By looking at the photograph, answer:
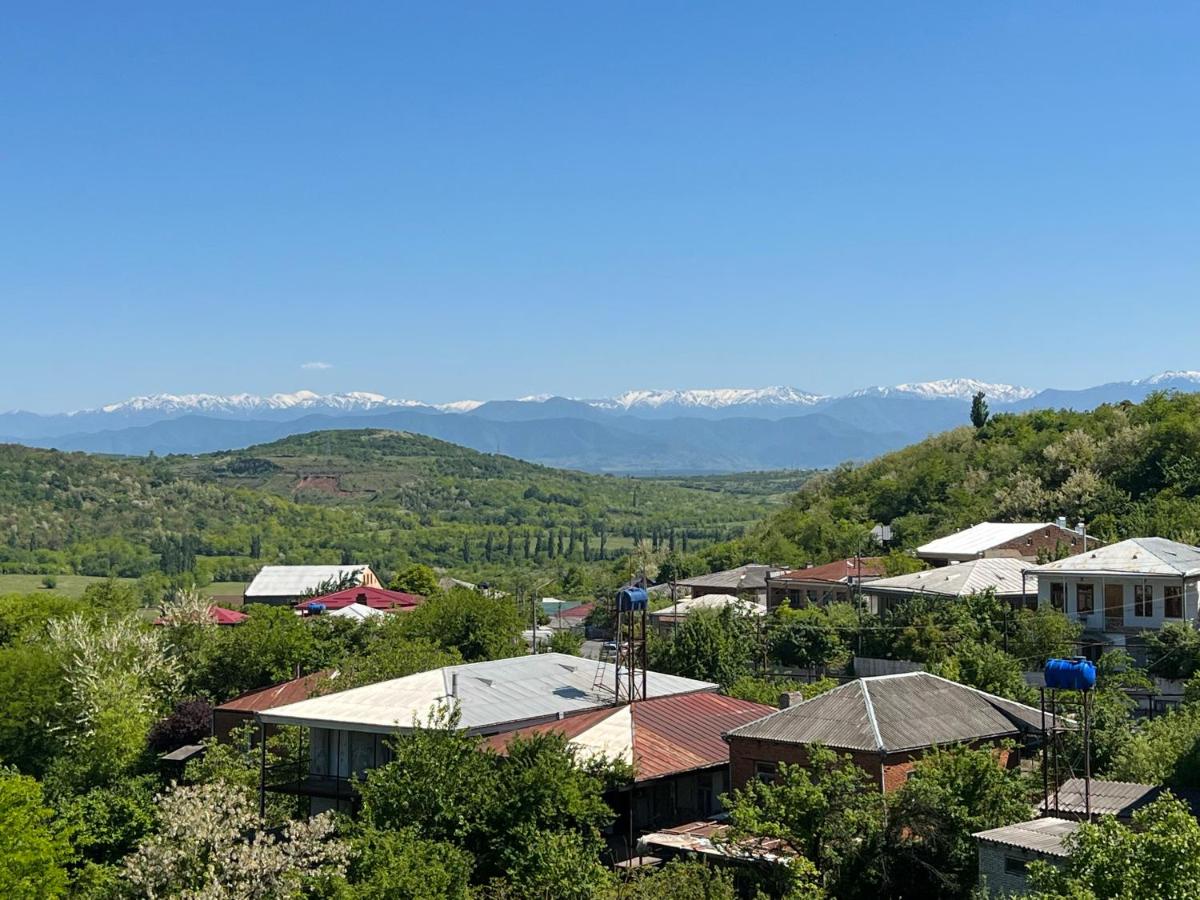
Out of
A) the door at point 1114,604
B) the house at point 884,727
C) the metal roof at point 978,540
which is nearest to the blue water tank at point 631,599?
the house at point 884,727

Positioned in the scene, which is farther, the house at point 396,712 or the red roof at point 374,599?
the red roof at point 374,599

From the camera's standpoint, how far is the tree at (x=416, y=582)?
326ft

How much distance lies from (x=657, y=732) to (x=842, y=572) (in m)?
39.7

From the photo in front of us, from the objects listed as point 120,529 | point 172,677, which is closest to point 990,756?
point 172,677

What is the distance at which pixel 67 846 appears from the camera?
34.3m

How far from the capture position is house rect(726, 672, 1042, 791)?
2944 centimetres

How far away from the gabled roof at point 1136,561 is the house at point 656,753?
21.6 m

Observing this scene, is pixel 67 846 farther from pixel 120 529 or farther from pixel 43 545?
pixel 120 529

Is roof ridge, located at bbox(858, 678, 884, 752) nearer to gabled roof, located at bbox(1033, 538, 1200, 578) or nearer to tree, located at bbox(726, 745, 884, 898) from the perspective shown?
tree, located at bbox(726, 745, 884, 898)

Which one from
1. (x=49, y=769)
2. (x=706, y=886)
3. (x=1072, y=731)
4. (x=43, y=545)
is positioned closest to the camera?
(x=706, y=886)

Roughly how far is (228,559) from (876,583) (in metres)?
121

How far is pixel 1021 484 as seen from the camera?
8456 cm

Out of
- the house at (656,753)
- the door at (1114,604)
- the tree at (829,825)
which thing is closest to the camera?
the tree at (829,825)

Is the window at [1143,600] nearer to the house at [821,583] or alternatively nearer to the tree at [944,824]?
the house at [821,583]
